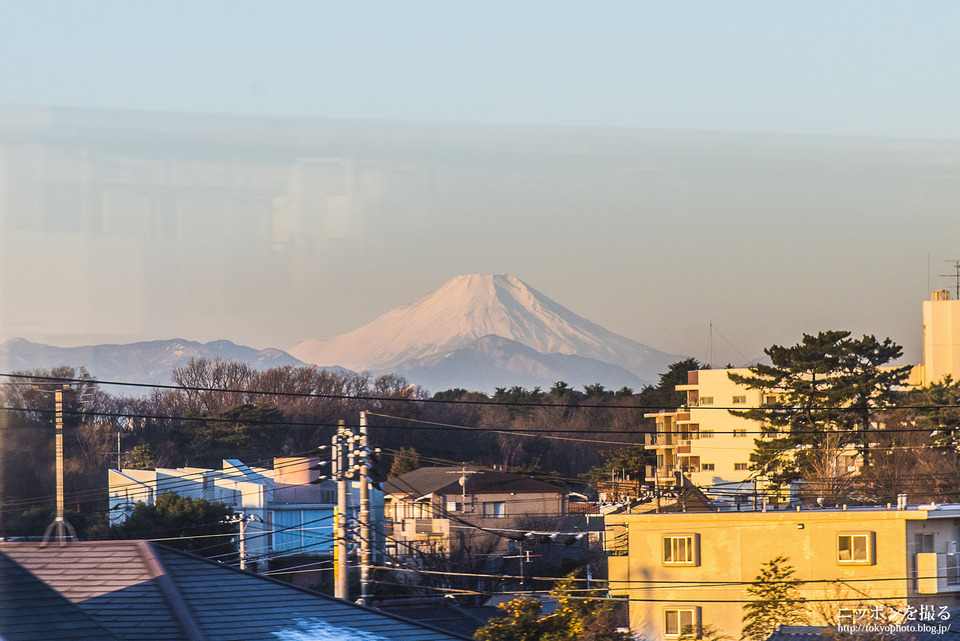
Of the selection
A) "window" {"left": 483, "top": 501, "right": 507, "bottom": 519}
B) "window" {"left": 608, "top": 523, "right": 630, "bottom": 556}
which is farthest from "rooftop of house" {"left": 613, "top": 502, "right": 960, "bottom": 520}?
"window" {"left": 483, "top": 501, "right": 507, "bottom": 519}

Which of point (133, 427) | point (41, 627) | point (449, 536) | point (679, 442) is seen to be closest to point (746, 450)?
point (679, 442)

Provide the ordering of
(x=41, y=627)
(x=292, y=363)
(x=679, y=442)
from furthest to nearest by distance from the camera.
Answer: (x=679, y=442) < (x=292, y=363) < (x=41, y=627)

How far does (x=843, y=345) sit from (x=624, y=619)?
1464 cm

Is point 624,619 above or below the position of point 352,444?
below

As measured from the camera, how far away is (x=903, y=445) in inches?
1098

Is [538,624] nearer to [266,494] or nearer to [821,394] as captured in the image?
[266,494]

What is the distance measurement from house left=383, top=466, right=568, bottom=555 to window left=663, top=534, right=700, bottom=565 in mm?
8720

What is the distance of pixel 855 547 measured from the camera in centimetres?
1568

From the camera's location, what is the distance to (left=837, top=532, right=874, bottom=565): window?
613 inches

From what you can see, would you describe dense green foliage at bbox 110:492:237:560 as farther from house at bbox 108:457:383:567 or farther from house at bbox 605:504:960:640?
house at bbox 605:504:960:640

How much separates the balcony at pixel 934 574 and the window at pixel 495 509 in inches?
602

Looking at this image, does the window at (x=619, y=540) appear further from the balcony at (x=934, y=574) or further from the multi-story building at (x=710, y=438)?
the multi-story building at (x=710, y=438)

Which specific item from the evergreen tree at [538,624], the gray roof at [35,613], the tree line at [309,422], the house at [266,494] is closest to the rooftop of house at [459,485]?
the tree line at [309,422]

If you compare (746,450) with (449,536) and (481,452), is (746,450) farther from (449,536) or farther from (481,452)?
(449,536)
